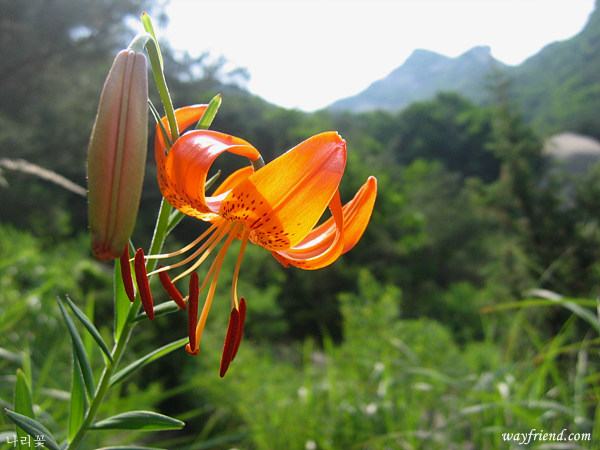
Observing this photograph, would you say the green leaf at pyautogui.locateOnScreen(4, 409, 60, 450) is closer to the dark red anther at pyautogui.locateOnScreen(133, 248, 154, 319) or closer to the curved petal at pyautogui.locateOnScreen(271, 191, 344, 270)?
the dark red anther at pyautogui.locateOnScreen(133, 248, 154, 319)

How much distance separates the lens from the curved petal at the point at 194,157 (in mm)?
304

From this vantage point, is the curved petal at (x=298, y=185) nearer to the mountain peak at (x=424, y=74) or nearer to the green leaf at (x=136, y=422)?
the green leaf at (x=136, y=422)

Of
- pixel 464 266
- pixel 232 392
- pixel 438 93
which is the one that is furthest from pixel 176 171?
pixel 438 93

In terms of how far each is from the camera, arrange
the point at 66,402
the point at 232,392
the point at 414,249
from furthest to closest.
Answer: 1. the point at 414,249
2. the point at 232,392
3. the point at 66,402

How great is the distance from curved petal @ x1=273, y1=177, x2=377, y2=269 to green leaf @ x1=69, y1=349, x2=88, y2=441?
0.20 metres

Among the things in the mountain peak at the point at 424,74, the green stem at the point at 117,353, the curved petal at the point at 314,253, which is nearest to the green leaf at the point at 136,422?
the green stem at the point at 117,353

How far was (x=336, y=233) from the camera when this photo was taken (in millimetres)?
396

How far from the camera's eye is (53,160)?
20.0ft

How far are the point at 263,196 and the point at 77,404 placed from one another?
24cm

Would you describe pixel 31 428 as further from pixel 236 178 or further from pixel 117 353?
pixel 236 178

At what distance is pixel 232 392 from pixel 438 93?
687 inches

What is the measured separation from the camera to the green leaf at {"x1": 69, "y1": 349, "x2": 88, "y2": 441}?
385mm

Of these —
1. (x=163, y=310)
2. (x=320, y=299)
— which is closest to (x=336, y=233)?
(x=163, y=310)

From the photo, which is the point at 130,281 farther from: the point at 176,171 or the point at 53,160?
the point at 53,160
